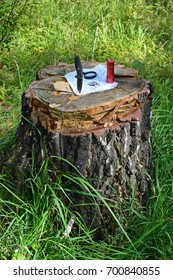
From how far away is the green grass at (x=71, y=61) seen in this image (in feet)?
8.51

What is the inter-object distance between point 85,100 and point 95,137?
224 millimetres

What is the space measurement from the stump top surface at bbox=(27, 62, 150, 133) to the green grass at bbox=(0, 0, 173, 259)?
0.32 m

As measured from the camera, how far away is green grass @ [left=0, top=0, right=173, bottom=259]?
2.59m

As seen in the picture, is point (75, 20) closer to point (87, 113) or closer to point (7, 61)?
point (7, 61)

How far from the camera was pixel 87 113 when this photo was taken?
2572 mm

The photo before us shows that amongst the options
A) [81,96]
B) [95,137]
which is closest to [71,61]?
[81,96]

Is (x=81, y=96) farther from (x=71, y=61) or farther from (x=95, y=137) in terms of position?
(x=71, y=61)

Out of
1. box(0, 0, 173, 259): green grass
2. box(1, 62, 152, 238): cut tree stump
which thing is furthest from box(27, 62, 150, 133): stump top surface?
box(0, 0, 173, 259): green grass

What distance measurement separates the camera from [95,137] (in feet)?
8.45

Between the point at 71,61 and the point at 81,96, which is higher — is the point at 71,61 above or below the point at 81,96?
below

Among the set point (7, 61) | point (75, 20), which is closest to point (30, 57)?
point (7, 61)

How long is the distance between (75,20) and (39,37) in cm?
46

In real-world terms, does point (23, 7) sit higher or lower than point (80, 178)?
higher

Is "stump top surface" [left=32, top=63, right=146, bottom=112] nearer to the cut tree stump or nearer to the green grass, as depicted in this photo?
the cut tree stump
